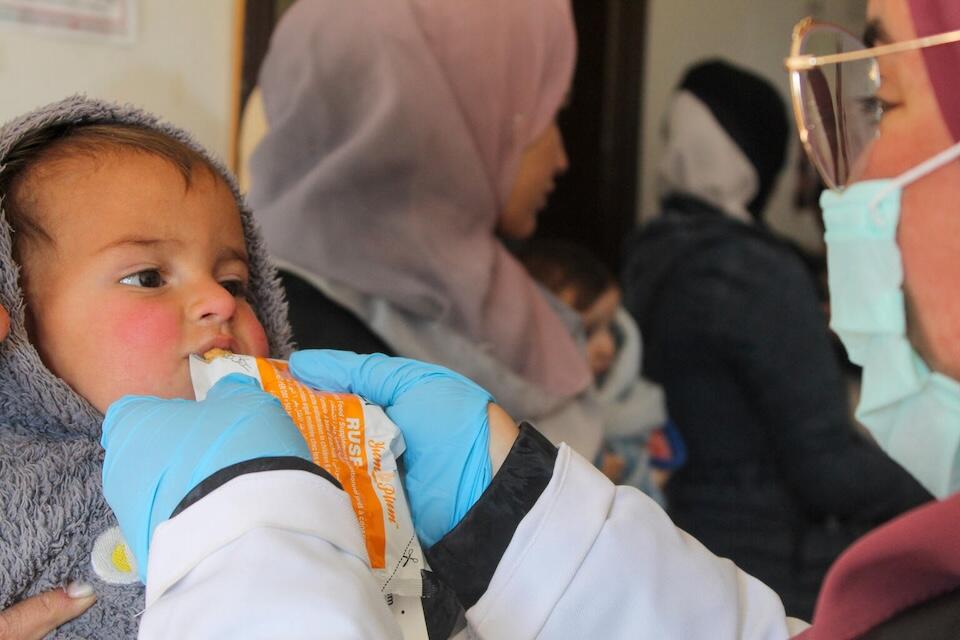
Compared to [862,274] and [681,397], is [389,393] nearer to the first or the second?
[862,274]

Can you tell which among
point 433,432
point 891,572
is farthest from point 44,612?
point 891,572

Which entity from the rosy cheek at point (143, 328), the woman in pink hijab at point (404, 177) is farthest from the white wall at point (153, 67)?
the rosy cheek at point (143, 328)

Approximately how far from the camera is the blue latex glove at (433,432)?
86 cm

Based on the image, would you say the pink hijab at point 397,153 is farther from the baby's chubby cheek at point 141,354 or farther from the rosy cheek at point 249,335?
the baby's chubby cheek at point 141,354

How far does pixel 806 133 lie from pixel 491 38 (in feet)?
2.22

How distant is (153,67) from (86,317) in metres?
0.77

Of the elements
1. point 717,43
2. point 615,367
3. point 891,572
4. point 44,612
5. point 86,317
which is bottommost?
point 615,367

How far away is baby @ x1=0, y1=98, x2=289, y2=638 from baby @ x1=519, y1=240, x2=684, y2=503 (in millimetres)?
1533

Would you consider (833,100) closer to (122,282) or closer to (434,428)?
(434,428)

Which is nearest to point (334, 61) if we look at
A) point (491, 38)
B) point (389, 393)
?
point (491, 38)

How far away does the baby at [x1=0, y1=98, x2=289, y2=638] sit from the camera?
83 centimetres

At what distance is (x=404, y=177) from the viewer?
5.22 feet

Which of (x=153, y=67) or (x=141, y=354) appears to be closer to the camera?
(x=141, y=354)

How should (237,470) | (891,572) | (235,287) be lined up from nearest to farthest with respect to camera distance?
1. (237,470)
2. (891,572)
3. (235,287)
